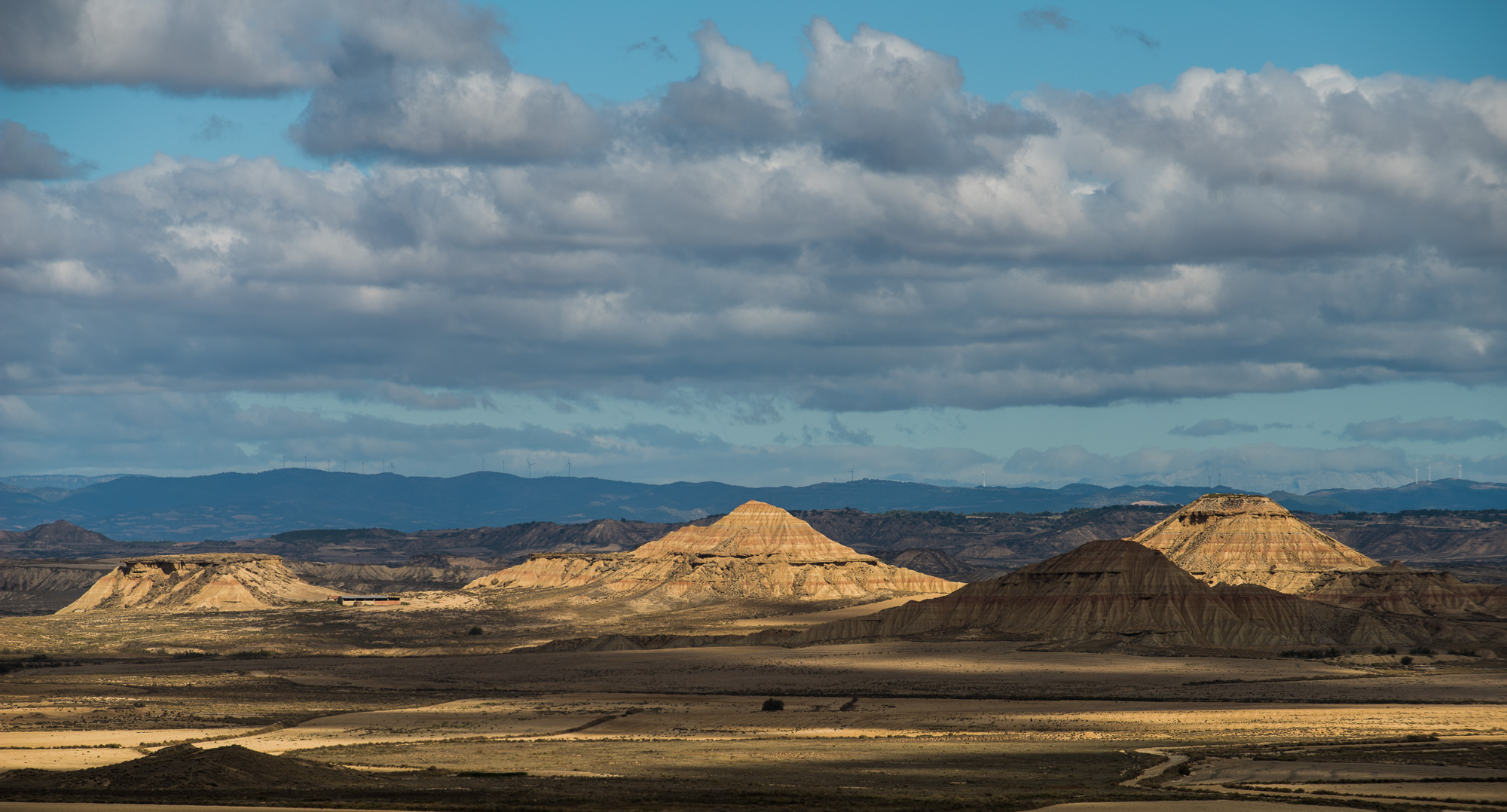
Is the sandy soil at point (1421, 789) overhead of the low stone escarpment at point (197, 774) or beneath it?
beneath

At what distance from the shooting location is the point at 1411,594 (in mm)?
169250

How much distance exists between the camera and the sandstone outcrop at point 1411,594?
16612cm

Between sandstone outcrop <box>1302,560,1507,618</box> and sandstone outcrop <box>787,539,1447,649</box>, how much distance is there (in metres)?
11.1

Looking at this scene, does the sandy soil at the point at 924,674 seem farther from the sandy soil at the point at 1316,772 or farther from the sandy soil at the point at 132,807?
the sandy soil at the point at 132,807

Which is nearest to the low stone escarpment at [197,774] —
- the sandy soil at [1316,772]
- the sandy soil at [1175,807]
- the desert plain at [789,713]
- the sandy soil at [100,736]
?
the desert plain at [789,713]

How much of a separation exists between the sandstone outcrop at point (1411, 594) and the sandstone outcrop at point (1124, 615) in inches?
438

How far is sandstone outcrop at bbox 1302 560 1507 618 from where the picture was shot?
6540 inches

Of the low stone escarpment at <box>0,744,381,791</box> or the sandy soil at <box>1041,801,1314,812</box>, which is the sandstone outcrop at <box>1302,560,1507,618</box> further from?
the low stone escarpment at <box>0,744,381,791</box>

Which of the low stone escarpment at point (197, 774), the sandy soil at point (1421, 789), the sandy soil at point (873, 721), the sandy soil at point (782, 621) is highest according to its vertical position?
the low stone escarpment at point (197, 774)

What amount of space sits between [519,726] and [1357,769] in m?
43.7

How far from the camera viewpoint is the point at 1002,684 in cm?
11331

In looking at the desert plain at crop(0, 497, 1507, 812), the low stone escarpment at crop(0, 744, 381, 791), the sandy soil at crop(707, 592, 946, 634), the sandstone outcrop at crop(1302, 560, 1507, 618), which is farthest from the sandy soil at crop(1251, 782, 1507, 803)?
the sandy soil at crop(707, 592, 946, 634)

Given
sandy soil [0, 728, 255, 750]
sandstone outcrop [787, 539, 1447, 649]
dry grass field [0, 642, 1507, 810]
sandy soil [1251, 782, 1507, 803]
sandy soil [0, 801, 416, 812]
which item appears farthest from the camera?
sandstone outcrop [787, 539, 1447, 649]

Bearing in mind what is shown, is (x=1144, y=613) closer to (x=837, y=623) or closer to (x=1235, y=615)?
(x=1235, y=615)
